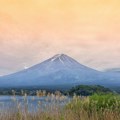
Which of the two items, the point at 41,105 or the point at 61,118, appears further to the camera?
the point at 41,105

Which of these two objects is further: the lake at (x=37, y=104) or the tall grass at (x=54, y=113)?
the lake at (x=37, y=104)

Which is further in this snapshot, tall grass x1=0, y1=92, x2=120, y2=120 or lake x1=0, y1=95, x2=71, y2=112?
lake x1=0, y1=95, x2=71, y2=112

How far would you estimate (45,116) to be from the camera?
10336mm

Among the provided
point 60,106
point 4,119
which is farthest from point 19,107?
point 60,106

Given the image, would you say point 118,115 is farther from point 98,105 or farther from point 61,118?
point 98,105

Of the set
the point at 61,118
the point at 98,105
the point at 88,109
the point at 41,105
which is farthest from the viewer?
the point at 98,105

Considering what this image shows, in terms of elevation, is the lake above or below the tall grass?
above

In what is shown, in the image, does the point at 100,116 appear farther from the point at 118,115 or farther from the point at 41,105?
the point at 41,105

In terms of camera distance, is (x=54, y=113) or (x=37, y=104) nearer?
(x=54, y=113)

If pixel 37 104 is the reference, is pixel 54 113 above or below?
below

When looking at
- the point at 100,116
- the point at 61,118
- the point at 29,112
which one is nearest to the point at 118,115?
the point at 100,116

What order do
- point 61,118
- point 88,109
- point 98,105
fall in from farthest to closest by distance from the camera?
1. point 98,105
2. point 88,109
3. point 61,118

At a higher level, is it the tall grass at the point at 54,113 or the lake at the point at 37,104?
the lake at the point at 37,104

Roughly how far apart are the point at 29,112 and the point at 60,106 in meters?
0.90
